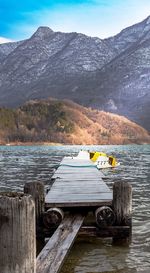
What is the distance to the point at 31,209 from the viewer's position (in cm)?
624

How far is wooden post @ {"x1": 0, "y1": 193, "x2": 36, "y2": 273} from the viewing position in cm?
620

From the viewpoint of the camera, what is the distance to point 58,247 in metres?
9.95

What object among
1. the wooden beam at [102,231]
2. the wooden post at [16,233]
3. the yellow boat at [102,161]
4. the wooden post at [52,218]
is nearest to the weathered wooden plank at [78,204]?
the wooden post at [52,218]

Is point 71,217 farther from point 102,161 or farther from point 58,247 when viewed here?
point 102,161

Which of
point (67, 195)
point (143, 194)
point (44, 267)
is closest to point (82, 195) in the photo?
point (67, 195)

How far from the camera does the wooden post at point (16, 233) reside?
20.4 feet

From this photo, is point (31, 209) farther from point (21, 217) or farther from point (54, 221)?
point (54, 221)

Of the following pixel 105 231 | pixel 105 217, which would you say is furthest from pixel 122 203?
pixel 105 231

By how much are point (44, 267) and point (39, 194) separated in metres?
4.16

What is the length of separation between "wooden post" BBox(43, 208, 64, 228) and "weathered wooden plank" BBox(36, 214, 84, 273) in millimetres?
184

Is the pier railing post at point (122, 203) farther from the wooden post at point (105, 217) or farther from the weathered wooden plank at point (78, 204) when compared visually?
the weathered wooden plank at point (78, 204)

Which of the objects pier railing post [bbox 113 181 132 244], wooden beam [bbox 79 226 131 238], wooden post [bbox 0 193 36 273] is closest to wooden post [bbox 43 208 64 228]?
wooden beam [bbox 79 226 131 238]

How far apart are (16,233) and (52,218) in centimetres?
632

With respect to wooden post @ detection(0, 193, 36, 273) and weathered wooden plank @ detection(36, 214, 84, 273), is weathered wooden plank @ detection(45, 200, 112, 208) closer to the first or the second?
weathered wooden plank @ detection(36, 214, 84, 273)
